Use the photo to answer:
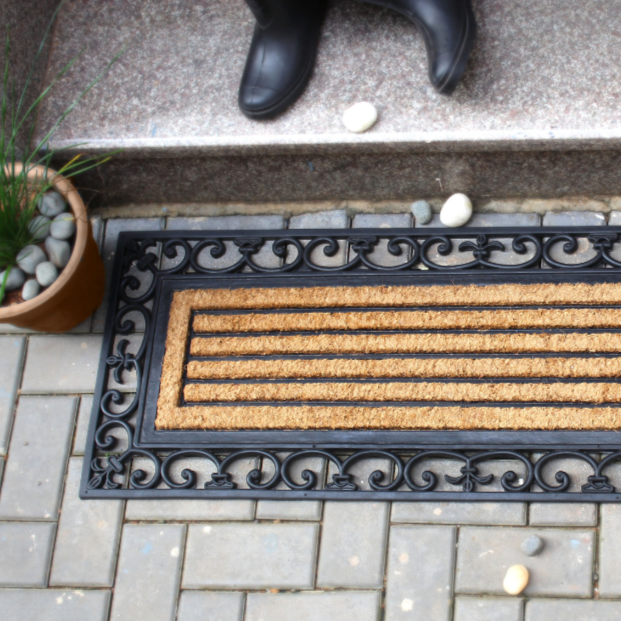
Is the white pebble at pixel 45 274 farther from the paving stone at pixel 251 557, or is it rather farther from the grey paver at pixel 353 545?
the grey paver at pixel 353 545

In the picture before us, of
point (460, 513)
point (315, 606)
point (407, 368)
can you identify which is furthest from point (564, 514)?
point (315, 606)

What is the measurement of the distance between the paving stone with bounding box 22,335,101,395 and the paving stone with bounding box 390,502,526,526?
81cm

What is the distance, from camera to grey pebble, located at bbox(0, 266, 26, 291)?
1.61m

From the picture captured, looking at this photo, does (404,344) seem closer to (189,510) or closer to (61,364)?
(189,510)

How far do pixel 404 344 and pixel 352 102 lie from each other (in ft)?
1.93

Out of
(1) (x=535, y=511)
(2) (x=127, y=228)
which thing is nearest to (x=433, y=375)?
(1) (x=535, y=511)

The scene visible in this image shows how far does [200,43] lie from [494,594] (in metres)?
1.48

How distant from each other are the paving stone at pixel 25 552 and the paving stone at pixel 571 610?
1.07 meters

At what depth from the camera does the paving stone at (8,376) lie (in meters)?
1.75

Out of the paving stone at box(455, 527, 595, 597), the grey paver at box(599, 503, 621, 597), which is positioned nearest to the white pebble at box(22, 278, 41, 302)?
the paving stone at box(455, 527, 595, 597)

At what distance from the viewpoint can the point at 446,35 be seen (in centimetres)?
154

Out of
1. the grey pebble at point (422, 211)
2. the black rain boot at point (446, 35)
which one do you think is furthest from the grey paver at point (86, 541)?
the black rain boot at point (446, 35)

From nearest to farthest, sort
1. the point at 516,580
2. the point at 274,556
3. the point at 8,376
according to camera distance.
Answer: the point at 516,580 < the point at 274,556 < the point at 8,376

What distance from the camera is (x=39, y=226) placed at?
160 cm
